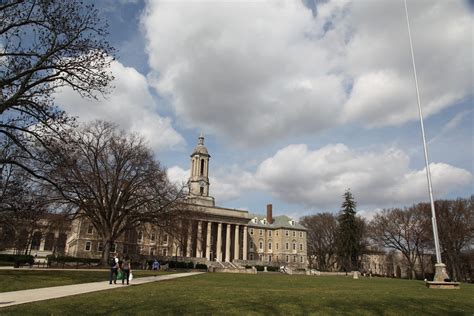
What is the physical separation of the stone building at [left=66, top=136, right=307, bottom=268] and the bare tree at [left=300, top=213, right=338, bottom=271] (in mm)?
2995

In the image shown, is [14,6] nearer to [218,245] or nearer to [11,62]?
[11,62]

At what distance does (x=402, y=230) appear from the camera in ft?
225

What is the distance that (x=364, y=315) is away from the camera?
10328mm

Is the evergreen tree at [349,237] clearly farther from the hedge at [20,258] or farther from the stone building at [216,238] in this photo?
the hedge at [20,258]

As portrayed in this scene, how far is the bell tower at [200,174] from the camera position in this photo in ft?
308

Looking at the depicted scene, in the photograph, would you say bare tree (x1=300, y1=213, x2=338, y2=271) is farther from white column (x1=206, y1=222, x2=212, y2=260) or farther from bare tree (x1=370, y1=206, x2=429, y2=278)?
white column (x1=206, y1=222, x2=212, y2=260)

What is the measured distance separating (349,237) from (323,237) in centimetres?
2647

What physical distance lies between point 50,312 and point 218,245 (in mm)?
76125

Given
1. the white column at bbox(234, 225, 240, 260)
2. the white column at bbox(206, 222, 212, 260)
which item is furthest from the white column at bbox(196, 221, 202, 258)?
the white column at bbox(234, 225, 240, 260)

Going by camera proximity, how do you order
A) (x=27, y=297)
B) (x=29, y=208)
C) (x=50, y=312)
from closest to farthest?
1. (x=50, y=312)
2. (x=27, y=297)
3. (x=29, y=208)

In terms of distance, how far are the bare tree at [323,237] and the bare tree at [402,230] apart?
2026 cm

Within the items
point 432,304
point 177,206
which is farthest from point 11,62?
point 177,206

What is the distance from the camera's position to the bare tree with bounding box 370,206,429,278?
66344 millimetres

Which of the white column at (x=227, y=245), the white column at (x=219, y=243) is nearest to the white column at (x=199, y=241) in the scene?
the white column at (x=219, y=243)
